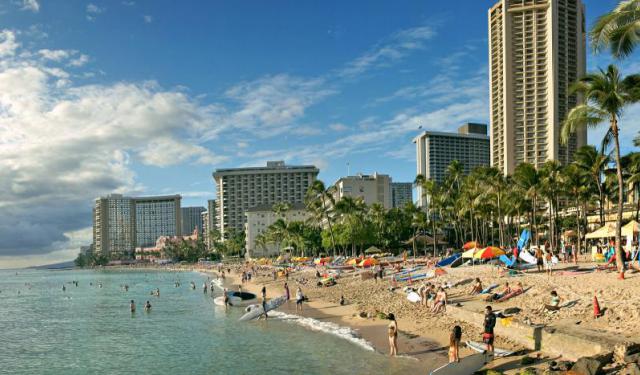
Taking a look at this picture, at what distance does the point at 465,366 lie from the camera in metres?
15.6

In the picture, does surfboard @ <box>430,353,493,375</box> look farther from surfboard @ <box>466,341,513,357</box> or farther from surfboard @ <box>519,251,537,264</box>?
surfboard @ <box>519,251,537,264</box>

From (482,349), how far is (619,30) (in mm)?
12464

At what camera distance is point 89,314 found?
145 feet

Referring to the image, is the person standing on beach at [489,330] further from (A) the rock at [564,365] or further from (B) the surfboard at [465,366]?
(A) the rock at [564,365]

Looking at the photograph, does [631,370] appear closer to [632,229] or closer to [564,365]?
[564,365]

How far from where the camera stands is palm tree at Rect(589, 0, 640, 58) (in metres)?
17.5

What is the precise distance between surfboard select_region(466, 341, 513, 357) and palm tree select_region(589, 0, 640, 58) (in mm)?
11555

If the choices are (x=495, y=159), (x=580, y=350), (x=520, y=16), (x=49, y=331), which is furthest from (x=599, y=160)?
(x=520, y=16)

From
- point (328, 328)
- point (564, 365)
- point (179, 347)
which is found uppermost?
point (564, 365)

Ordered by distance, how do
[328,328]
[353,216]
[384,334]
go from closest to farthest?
[384,334] → [328,328] → [353,216]

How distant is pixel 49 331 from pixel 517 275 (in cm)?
3166

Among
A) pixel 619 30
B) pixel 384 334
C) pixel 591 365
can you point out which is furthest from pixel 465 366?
pixel 619 30

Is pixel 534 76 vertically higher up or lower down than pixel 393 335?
higher up

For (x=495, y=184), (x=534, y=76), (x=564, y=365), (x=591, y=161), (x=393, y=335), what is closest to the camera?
(x=564, y=365)
